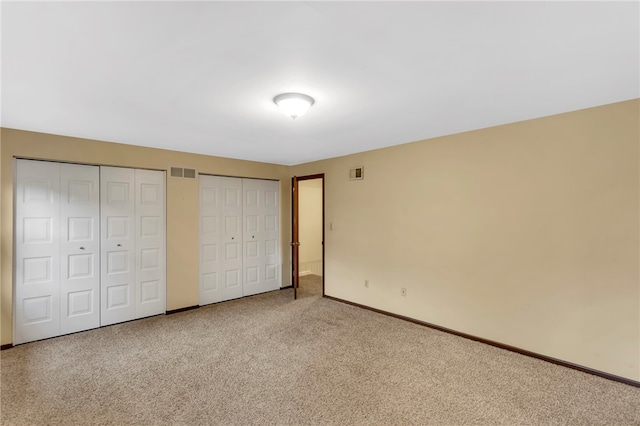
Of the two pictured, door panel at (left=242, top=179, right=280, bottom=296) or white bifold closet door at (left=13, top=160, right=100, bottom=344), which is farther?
door panel at (left=242, top=179, right=280, bottom=296)

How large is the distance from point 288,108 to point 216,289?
11.3ft

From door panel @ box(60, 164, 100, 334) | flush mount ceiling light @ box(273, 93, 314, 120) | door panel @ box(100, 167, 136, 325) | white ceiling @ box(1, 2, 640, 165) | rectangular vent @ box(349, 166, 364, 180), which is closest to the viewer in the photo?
white ceiling @ box(1, 2, 640, 165)

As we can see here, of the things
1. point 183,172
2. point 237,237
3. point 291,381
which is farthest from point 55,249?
point 291,381

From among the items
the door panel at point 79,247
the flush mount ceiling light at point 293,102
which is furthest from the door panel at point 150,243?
the flush mount ceiling light at point 293,102

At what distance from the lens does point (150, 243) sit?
13.5ft

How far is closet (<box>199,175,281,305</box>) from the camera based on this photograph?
4.70m

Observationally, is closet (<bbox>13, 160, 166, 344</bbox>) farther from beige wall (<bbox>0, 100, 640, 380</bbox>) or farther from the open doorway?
the open doorway

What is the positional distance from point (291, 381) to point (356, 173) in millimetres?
2963

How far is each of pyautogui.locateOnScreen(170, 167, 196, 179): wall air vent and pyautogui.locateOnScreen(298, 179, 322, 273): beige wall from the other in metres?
2.68

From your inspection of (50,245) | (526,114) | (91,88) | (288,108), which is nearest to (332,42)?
(288,108)

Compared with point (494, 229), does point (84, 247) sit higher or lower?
lower

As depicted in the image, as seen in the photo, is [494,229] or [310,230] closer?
[494,229]

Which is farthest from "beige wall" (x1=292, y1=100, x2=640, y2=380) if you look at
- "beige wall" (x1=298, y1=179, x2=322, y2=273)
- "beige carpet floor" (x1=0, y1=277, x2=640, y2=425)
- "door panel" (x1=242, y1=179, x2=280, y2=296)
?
"beige wall" (x1=298, y1=179, x2=322, y2=273)

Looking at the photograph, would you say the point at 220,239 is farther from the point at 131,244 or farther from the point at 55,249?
the point at 55,249
